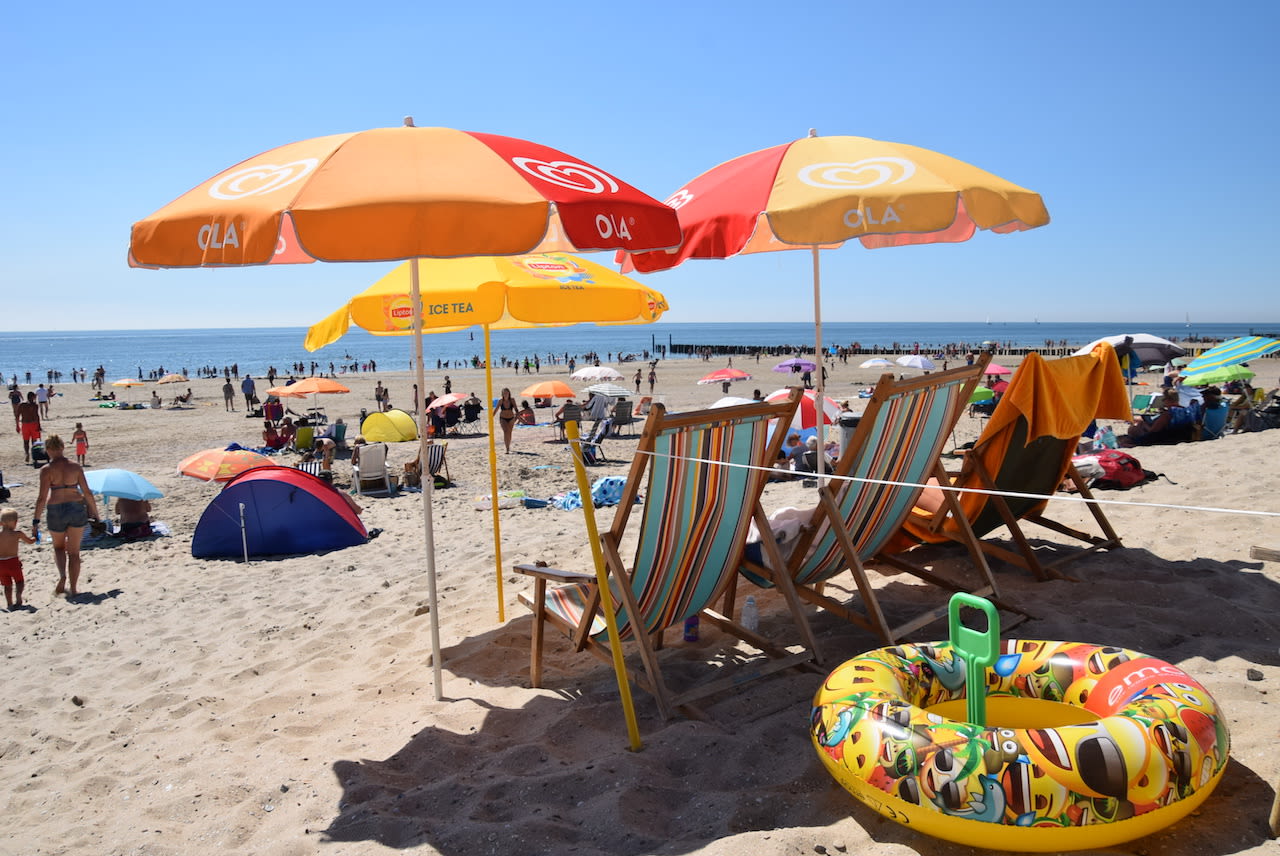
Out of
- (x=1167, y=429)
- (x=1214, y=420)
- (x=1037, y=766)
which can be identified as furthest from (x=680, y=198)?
(x=1214, y=420)

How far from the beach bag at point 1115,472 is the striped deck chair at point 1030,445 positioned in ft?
7.47

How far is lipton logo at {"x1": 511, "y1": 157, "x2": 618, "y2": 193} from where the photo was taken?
2988 mm

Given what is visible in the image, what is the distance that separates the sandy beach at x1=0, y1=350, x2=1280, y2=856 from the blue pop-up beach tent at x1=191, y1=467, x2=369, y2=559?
2.88ft

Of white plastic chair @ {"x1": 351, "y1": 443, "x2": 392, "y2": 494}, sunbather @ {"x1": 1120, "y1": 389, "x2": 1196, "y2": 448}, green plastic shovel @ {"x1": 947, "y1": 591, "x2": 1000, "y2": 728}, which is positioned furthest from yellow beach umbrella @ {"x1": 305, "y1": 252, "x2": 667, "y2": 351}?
sunbather @ {"x1": 1120, "y1": 389, "x2": 1196, "y2": 448}

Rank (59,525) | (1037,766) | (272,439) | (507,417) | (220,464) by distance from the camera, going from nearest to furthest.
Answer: (1037,766), (59,525), (220,464), (507,417), (272,439)

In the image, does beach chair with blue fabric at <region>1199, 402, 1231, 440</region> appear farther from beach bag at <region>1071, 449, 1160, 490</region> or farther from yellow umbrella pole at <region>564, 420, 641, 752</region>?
yellow umbrella pole at <region>564, 420, 641, 752</region>

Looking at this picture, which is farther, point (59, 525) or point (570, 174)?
point (59, 525)

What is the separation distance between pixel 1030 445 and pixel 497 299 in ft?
9.51

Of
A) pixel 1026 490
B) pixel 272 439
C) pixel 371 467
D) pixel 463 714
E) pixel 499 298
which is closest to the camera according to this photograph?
pixel 463 714

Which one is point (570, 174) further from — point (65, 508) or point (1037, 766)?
point (65, 508)

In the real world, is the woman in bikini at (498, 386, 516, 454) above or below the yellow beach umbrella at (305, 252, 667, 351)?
below

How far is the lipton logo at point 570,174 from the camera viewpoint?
9.80 feet

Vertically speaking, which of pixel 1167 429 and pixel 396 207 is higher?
pixel 396 207

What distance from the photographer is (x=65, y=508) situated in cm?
673
